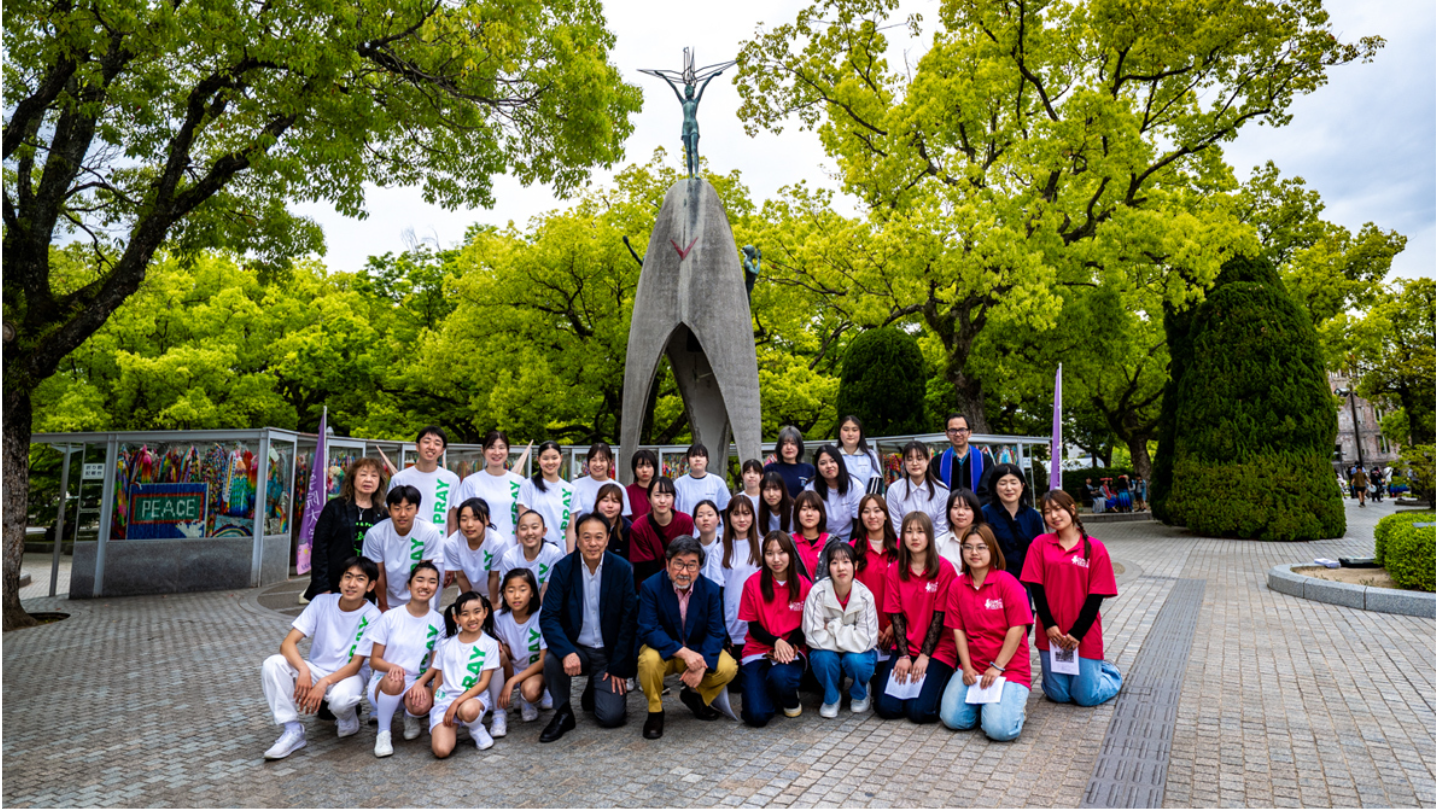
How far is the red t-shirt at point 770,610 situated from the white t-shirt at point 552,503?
147cm

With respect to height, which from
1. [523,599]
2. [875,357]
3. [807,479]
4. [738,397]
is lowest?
[523,599]

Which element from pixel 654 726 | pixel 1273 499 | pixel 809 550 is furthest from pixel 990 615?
pixel 1273 499

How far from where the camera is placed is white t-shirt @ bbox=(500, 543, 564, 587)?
15.4 ft

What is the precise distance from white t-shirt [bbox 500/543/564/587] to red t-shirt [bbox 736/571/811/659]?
1192mm

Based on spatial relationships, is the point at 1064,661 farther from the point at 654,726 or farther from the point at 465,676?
the point at 465,676

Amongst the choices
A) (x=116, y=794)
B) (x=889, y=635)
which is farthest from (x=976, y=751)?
(x=116, y=794)

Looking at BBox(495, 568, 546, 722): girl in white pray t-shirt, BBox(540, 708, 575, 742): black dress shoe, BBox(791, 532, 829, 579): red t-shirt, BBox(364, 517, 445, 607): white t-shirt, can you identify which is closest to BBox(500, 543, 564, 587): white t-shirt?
BBox(495, 568, 546, 722): girl in white pray t-shirt

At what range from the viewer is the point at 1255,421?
13102 mm

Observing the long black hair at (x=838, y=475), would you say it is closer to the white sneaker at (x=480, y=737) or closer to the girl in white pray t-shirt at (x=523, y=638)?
the girl in white pray t-shirt at (x=523, y=638)

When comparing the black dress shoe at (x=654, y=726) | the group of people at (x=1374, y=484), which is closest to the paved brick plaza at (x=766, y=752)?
the black dress shoe at (x=654, y=726)

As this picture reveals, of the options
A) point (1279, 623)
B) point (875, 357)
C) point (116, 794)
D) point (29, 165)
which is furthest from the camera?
point (875, 357)

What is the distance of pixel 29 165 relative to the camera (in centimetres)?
772

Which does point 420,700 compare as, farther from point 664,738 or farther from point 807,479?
point 807,479

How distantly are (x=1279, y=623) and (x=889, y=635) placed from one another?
432 cm
